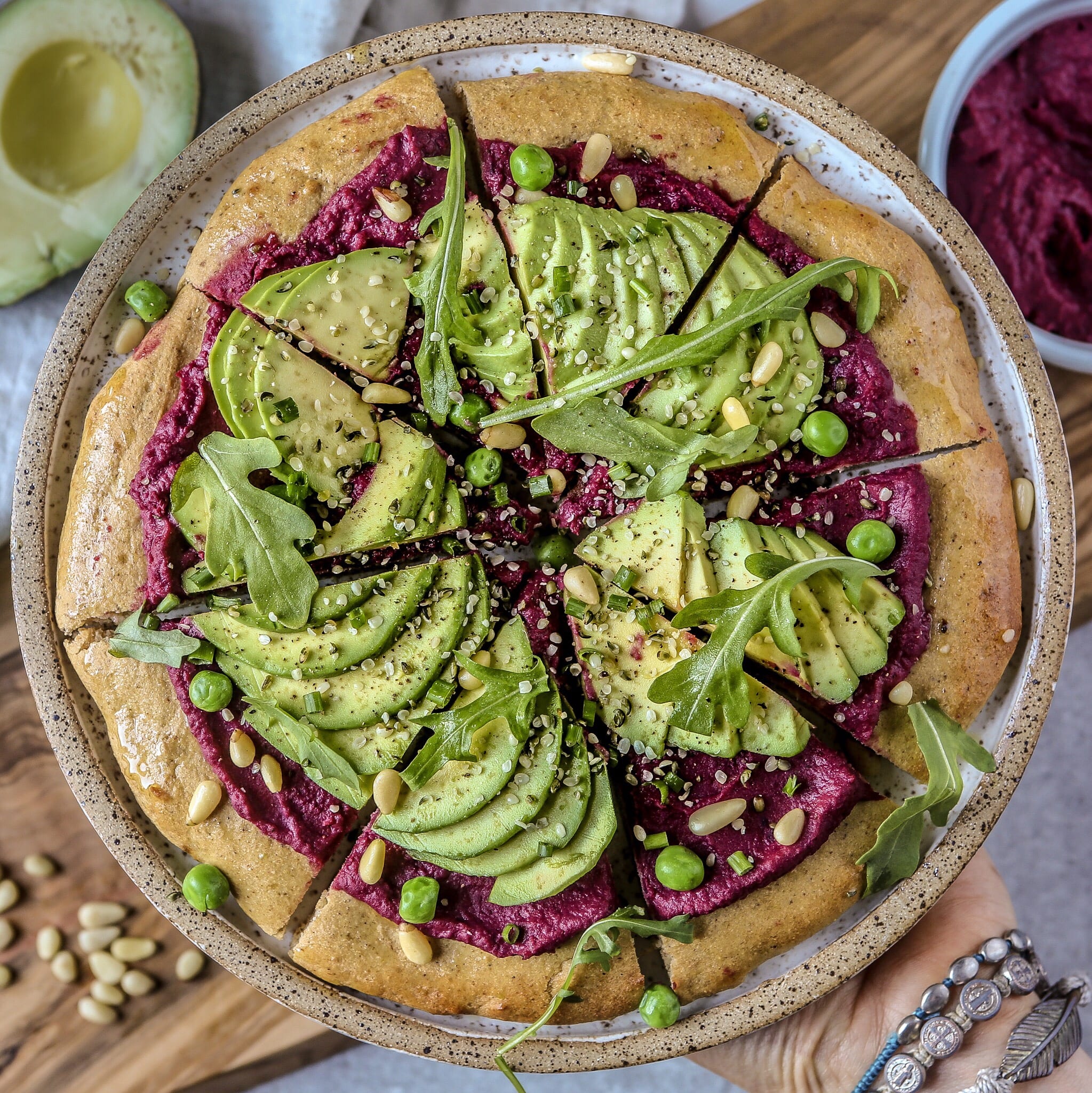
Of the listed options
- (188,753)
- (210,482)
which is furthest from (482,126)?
(188,753)

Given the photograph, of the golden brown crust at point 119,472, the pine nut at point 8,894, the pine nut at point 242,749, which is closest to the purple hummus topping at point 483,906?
the pine nut at point 242,749

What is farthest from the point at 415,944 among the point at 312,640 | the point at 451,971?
the point at 312,640

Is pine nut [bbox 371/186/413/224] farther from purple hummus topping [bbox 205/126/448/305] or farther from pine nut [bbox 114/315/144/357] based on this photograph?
pine nut [bbox 114/315/144/357]

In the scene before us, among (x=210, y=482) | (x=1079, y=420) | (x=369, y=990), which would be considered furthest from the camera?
(x=1079, y=420)

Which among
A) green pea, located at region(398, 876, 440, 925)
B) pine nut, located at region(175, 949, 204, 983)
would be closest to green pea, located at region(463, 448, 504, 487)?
green pea, located at region(398, 876, 440, 925)

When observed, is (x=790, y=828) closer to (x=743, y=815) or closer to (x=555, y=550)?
(x=743, y=815)

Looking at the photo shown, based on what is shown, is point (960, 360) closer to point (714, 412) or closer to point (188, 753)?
point (714, 412)

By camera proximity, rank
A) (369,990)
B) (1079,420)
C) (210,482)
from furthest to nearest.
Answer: (1079,420) < (369,990) < (210,482)
